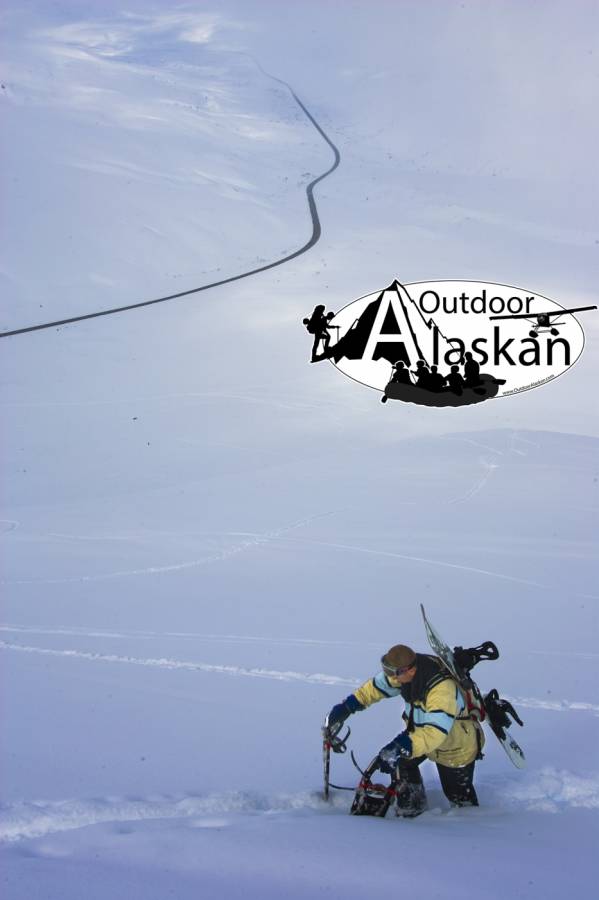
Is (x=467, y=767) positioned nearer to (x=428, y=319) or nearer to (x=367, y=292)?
(x=428, y=319)

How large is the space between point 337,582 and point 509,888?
14.5 ft

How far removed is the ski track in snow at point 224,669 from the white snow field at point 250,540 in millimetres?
28

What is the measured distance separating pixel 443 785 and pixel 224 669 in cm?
192

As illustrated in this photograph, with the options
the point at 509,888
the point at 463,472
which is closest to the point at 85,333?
the point at 463,472

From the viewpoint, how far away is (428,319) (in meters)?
15.5

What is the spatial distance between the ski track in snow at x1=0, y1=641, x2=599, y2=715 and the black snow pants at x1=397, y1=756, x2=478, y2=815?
4.27 ft

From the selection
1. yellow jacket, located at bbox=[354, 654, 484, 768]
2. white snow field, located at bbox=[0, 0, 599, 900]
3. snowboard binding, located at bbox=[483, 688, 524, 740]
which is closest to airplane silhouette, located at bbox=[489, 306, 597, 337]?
white snow field, located at bbox=[0, 0, 599, 900]

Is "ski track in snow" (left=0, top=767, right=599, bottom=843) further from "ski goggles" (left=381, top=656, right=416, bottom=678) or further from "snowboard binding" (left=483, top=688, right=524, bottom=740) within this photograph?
"ski goggles" (left=381, top=656, right=416, bottom=678)

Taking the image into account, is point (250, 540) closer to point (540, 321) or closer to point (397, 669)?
point (397, 669)

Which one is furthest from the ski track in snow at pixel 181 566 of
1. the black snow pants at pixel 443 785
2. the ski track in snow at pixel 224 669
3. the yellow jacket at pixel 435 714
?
the black snow pants at pixel 443 785

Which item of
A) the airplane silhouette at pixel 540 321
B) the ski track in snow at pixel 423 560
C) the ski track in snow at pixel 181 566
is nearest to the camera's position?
the ski track in snow at pixel 181 566

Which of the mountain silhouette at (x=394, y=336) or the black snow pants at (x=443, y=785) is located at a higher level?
the mountain silhouette at (x=394, y=336)

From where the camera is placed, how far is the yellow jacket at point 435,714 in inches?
182

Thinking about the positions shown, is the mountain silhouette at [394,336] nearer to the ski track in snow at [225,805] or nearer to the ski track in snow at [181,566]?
the ski track in snow at [181,566]
